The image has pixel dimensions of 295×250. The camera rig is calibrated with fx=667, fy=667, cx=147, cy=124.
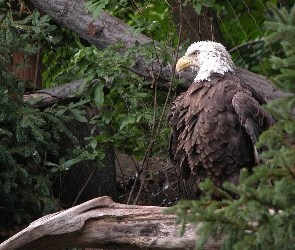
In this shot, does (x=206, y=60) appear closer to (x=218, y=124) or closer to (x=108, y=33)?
(x=218, y=124)

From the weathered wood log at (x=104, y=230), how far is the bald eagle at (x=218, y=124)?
3.90 feet

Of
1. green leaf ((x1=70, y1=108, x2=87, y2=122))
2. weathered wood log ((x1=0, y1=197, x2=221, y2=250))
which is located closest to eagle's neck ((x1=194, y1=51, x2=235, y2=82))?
green leaf ((x1=70, y1=108, x2=87, y2=122))

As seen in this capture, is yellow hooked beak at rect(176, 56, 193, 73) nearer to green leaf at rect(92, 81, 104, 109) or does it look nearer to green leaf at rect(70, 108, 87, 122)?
green leaf at rect(92, 81, 104, 109)

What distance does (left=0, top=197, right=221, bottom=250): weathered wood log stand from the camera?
3.27 metres

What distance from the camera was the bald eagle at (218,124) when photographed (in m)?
4.41

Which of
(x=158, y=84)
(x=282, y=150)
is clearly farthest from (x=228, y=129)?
(x=282, y=150)

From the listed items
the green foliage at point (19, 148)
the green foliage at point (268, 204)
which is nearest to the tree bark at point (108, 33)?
the green foliage at point (19, 148)

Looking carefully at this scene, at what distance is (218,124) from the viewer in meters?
4.46

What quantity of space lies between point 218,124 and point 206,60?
0.68m

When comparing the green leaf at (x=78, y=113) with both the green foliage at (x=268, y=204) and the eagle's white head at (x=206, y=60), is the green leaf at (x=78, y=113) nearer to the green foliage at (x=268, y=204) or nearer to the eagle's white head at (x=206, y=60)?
the eagle's white head at (x=206, y=60)

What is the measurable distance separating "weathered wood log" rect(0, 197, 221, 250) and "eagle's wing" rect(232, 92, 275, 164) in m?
1.19

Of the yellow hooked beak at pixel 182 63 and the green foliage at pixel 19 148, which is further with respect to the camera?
the yellow hooked beak at pixel 182 63

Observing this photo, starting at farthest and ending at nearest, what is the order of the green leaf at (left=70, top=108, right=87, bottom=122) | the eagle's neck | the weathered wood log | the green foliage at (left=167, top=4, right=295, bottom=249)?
the green leaf at (left=70, top=108, right=87, bottom=122) < the eagle's neck < the weathered wood log < the green foliage at (left=167, top=4, right=295, bottom=249)

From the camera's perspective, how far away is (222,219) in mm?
2273
